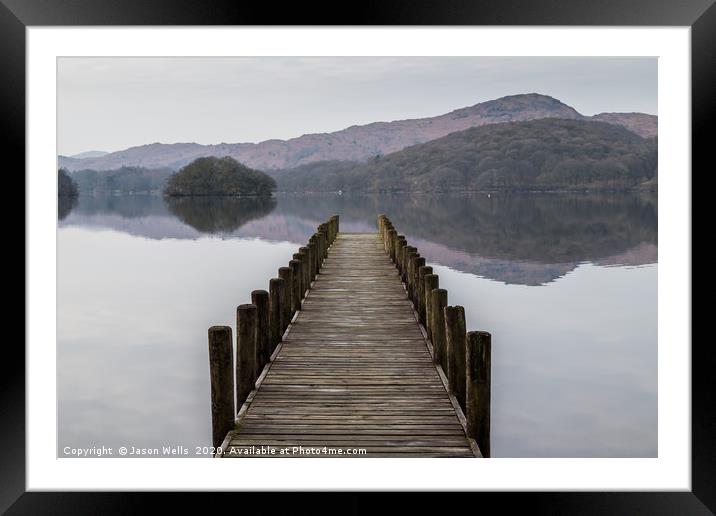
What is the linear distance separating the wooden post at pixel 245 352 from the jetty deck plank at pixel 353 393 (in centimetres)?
12

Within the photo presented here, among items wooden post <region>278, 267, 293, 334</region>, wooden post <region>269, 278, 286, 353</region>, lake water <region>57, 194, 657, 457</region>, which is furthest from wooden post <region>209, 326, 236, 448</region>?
wooden post <region>278, 267, 293, 334</region>

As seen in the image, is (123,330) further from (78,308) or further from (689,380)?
(689,380)

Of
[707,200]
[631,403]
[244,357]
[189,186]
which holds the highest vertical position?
[189,186]

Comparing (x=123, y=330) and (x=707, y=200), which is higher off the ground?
(x=707, y=200)

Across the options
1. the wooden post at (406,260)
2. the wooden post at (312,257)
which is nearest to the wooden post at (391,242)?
the wooden post at (312,257)

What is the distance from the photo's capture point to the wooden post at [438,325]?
7.17 metres

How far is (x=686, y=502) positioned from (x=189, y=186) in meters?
138

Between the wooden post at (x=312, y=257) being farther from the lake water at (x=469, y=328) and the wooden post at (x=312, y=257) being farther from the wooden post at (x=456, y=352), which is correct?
the wooden post at (x=456, y=352)

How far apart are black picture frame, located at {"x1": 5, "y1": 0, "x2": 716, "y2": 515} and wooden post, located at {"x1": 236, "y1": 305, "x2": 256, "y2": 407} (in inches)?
91.8

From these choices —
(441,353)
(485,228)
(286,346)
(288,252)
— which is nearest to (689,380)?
(441,353)

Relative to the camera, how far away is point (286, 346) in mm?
7961

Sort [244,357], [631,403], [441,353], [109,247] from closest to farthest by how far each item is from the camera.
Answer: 1. [244,357]
2. [441,353]
3. [631,403]
4. [109,247]

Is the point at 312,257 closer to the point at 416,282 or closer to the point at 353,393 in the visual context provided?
the point at 416,282

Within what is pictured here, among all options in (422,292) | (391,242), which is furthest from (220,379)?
(391,242)
